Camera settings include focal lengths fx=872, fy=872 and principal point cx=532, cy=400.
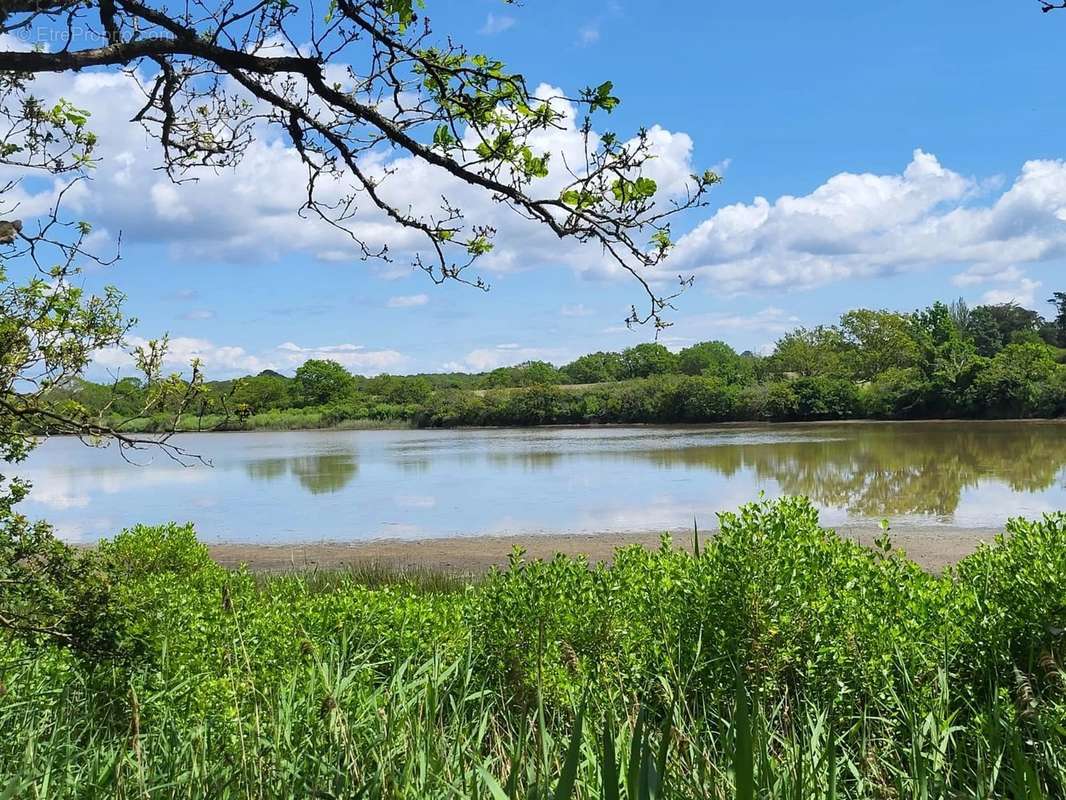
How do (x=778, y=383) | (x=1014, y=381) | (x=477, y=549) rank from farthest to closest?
1. (x=778, y=383)
2. (x=1014, y=381)
3. (x=477, y=549)

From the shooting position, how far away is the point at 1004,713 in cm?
350

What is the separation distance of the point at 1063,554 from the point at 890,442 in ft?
102

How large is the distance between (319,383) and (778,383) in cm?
4547

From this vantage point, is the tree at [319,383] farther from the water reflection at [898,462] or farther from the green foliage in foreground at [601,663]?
the green foliage in foreground at [601,663]

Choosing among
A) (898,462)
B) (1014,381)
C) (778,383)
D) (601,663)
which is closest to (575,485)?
(898,462)

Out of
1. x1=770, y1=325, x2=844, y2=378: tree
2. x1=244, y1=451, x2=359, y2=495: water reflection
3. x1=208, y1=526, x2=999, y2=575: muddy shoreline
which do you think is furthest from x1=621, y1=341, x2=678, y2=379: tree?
x1=208, y1=526, x2=999, y2=575: muddy shoreline

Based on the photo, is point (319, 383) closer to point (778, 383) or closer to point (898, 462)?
point (778, 383)

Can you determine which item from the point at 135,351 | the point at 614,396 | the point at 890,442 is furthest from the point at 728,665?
the point at 614,396

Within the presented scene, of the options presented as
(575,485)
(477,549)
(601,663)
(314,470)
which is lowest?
(477,549)

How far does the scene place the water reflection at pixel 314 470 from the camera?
27.5 meters

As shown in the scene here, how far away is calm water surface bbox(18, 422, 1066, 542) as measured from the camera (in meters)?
18.2

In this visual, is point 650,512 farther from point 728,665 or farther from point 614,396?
point 614,396

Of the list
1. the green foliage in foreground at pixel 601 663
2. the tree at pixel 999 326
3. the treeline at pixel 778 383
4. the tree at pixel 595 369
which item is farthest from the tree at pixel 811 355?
the green foliage in foreground at pixel 601 663

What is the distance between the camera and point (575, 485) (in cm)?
2430
